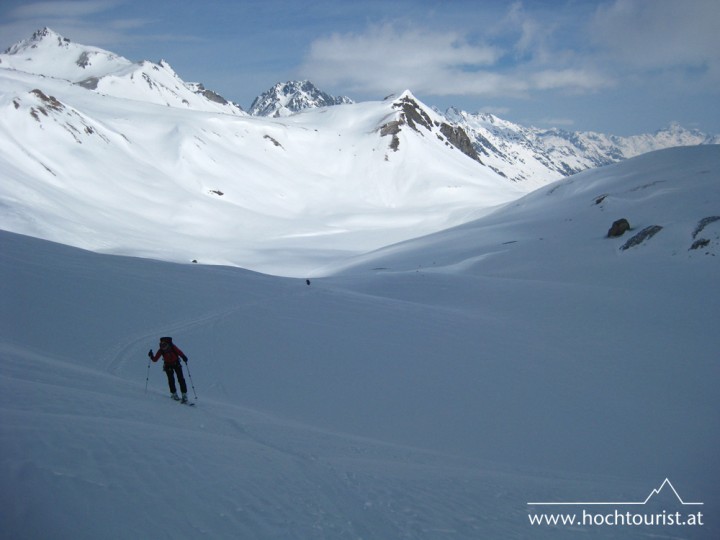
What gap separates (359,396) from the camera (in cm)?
1195

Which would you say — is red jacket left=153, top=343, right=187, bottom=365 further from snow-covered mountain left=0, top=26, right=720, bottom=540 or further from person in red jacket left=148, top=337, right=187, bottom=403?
snow-covered mountain left=0, top=26, right=720, bottom=540

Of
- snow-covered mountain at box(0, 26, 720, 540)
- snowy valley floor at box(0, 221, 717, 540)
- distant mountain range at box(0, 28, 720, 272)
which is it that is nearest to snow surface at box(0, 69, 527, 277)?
distant mountain range at box(0, 28, 720, 272)

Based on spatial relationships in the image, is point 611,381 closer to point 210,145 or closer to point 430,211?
point 430,211

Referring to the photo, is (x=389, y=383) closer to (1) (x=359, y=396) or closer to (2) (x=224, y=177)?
(1) (x=359, y=396)

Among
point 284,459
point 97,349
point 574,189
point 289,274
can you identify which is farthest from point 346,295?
point 574,189

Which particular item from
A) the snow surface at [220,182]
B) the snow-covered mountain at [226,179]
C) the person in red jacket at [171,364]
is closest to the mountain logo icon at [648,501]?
the person in red jacket at [171,364]

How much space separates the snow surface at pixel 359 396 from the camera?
5.44 meters

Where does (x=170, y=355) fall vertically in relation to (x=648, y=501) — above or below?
above

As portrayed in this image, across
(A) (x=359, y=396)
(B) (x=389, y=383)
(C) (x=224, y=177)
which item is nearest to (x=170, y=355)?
(A) (x=359, y=396)

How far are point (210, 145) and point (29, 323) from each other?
8349cm

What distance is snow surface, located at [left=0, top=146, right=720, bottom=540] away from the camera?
17.8 ft

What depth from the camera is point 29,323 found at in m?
12.4

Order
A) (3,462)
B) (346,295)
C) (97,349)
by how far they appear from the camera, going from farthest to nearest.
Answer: (346,295) → (97,349) → (3,462)

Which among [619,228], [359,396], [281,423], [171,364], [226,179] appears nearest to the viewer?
[281,423]
